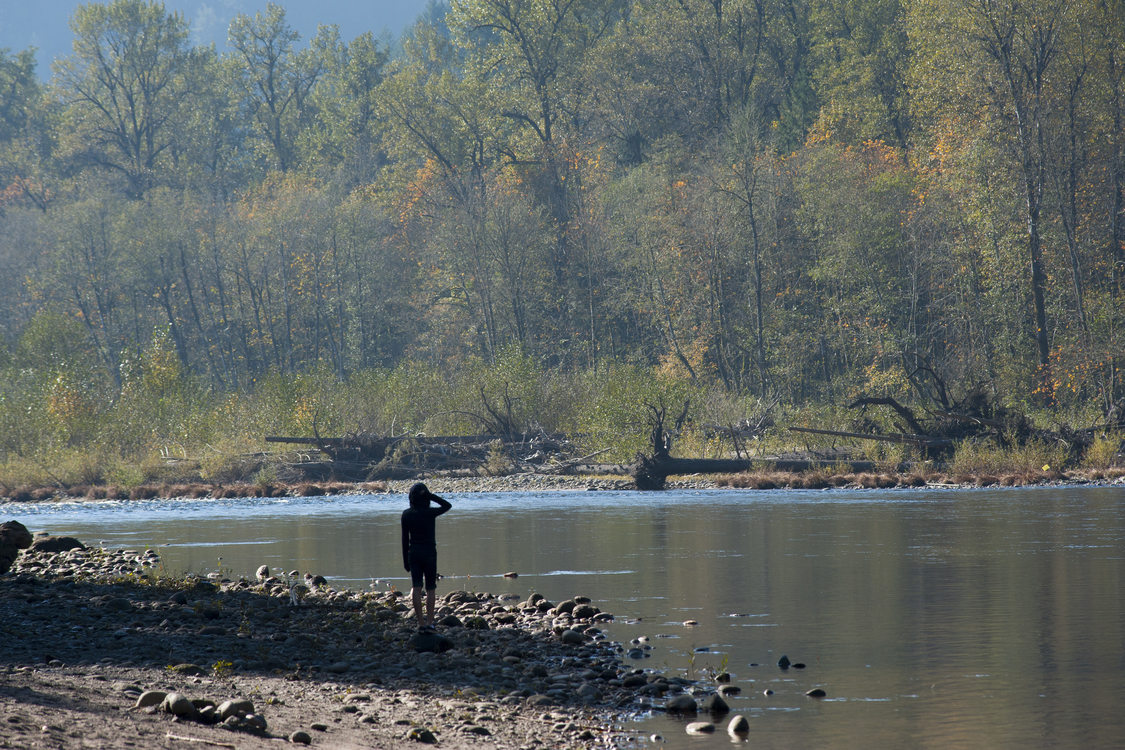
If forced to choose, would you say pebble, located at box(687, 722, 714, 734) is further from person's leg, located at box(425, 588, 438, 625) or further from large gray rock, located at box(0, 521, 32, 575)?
large gray rock, located at box(0, 521, 32, 575)

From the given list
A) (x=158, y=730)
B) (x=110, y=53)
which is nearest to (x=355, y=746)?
(x=158, y=730)

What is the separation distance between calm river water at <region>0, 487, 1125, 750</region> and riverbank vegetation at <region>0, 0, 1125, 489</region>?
883 cm

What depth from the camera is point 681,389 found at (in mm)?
39125

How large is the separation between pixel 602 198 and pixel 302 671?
4916cm

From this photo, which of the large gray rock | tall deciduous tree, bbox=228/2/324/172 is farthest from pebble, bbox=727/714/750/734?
tall deciduous tree, bbox=228/2/324/172

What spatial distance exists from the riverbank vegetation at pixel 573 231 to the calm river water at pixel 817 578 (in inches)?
348

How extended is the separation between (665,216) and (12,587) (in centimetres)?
4201

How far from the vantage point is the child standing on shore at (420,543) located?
13.2 m

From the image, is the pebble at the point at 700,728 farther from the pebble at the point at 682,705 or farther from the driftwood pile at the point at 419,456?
the driftwood pile at the point at 419,456

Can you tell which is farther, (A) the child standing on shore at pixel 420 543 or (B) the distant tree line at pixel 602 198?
(B) the distant tree line at pixel 602 198

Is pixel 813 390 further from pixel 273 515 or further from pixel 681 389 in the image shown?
pixel 273 515

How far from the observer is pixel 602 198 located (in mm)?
59156

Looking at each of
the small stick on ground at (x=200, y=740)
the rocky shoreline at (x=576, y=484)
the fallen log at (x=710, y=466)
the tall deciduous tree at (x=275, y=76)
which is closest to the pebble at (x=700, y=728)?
the small stick on ground at (x=200, y=740)

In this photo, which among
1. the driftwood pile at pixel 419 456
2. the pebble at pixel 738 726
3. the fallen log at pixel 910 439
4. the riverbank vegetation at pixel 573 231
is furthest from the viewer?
the riverbank vegetation at pixel 573 231
